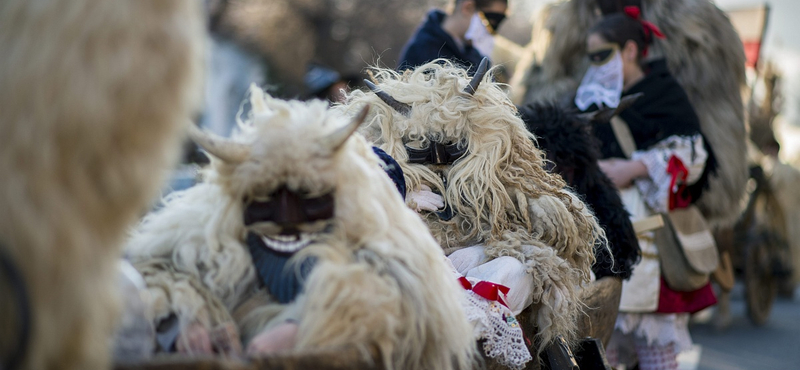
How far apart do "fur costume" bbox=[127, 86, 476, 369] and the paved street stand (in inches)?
181

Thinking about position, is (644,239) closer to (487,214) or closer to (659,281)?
(659,281)

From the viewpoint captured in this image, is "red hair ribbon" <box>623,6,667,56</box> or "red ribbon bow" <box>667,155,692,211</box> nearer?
"red ribbon bow" <box>667,155,692,211</box>

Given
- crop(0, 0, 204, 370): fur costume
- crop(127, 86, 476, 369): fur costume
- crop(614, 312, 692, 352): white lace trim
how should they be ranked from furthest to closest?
crop(614, 312, 692, 352): white lace trim < crop(127, 86, 476, 369): fur costume < crop(0, 0, 204, 370): fur costume

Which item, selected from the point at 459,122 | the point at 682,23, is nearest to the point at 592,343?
the point at 459,122

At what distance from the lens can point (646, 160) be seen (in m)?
3.88

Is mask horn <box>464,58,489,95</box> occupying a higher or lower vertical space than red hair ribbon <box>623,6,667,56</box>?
higher

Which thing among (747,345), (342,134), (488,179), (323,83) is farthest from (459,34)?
(747,345)

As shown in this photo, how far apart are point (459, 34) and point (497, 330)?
7.67ft

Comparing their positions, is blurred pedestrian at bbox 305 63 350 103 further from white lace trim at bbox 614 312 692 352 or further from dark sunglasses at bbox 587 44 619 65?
white lace trim at bbox 614 312 692 352

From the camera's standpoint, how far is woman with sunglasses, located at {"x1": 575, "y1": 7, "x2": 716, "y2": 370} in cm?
385

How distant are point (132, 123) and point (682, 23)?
386 centimetres

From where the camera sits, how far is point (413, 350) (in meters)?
1.80

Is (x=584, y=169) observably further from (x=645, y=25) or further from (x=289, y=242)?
(x=289, y=242)

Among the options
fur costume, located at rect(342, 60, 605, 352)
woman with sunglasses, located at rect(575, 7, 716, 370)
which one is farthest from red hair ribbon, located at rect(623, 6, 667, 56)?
fur costume, located at rect(342, 60, 605, 352)
